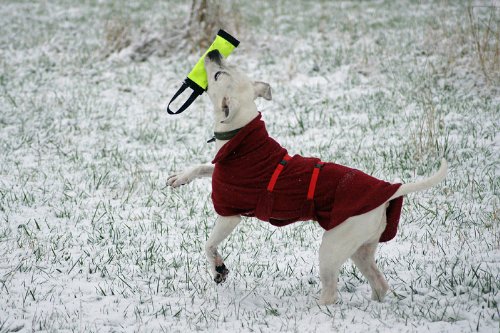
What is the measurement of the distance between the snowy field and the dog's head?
1.43 m

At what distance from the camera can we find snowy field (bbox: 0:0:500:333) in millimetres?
3594

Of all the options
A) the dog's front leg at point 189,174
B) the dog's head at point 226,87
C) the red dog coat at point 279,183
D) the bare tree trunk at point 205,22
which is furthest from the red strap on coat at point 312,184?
the bare tree trunk at point 205,22

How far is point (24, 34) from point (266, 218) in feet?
38.3

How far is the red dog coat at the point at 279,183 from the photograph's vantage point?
3439 millimetres

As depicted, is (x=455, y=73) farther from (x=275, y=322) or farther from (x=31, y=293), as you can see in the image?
(x=31, y=293)

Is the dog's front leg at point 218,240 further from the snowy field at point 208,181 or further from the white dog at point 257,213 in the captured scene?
the snowy field at point 208,181

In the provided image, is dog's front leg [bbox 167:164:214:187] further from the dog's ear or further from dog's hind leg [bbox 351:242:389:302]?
dog's hind leg [bbox 351:242:389:302]

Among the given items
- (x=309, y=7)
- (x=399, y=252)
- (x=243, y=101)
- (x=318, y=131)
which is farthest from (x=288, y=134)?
(x=309, y=7)

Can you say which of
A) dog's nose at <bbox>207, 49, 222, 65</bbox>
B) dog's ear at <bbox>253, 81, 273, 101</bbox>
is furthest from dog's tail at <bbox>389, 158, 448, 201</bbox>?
dog's nose at <bbox>207, 49, 222, 65</bbox>

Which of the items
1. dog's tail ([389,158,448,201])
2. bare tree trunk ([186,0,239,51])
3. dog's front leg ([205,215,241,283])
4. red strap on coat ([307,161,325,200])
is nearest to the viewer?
dog's tail ([389,158,448,201])

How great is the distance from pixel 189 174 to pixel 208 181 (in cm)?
244

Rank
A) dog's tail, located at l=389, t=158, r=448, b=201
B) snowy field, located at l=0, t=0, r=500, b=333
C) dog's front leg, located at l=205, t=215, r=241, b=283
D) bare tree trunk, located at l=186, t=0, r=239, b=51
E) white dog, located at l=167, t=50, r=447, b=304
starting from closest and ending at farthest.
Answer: dog's tail, located at l=389, t=158, r=448, b=201, white dog, located at l=167, t=50, r=447, b=304, snowy field, located at l=0, t=0, r=500, b=333, dog's front leg, located at l=205, t=215, r=241, b=283, bare tree trunk, located at l=186, t=0, r=239, b=51

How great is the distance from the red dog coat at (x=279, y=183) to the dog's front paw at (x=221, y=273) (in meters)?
0.55

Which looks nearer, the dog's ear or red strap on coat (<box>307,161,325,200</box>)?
red strap on coat (<box>307,161,325,200</box>)
